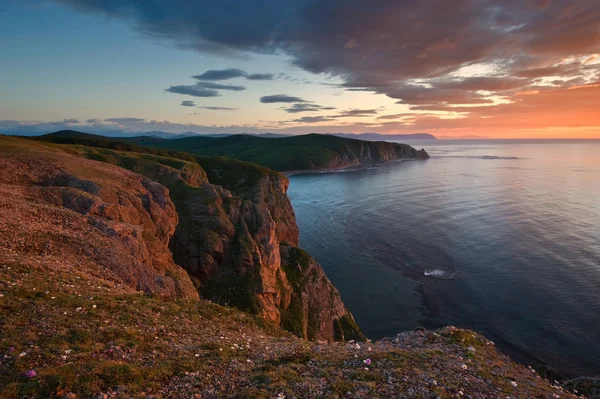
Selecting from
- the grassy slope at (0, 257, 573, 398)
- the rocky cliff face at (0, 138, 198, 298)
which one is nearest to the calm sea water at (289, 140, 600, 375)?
the grassy slope at (0, 257, 573, 398)

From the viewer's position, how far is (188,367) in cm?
1504

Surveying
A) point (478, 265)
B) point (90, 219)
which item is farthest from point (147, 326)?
point (478, 265)

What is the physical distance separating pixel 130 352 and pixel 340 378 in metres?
10.2

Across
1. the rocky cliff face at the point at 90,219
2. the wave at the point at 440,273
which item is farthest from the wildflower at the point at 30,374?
the wave at the point at 440,273

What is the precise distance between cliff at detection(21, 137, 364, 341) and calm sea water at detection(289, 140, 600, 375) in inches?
334

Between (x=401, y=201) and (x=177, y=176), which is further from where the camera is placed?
(x=401, y=201)

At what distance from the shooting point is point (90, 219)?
30266mm

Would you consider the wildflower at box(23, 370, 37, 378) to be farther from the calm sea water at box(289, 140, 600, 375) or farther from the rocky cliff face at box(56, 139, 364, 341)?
the calm sea water at box(289, 140, 600, 375)

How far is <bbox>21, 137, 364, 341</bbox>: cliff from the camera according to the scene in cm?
4631

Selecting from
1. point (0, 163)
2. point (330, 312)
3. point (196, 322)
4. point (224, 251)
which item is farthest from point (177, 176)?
point (196, 322)

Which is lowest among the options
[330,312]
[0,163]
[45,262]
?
[330,312]

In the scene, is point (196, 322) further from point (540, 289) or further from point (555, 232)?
point (555, 232)

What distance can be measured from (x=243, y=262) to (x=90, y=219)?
22.9 meters

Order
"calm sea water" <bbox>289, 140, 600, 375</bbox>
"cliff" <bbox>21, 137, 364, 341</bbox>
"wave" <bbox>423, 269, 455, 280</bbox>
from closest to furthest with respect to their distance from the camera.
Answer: "cliff" <bbox>21, 137, 364, 341</bbox> → "calm sea water" <bbox>289, 140, 600, 375</bbox> → "wave" <bbox>423, 269, 455, 280</bbox>
